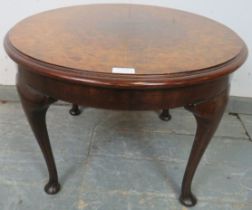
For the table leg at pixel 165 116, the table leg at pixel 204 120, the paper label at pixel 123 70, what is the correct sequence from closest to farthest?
the paper label at pixel 123 70
the table leg at pixel 204 120
the table leg at pixel 165 116

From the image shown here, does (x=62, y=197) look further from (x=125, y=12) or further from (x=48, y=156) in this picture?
(x=125, y=12)

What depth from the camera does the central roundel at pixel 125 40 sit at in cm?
78

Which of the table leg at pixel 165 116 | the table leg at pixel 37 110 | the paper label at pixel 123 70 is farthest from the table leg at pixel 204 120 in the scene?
the table leg at pixel 165 116

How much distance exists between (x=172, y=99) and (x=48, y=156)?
0.52 m

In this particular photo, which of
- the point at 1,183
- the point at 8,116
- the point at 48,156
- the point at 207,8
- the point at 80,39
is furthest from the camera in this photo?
the point at 8,116

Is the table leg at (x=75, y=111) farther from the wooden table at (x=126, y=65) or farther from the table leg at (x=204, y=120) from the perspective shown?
the table leg at (x=204, y=120)

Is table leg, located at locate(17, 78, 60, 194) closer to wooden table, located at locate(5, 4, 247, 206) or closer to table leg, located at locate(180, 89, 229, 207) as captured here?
wooden table, located at locate(5, 4, 247, 206)

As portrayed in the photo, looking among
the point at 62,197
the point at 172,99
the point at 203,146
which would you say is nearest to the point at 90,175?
the point at 62,197

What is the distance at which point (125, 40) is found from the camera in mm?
937

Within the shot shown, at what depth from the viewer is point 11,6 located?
154 cm

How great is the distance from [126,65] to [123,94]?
0.24 ft

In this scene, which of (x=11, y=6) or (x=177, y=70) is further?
(x=11, y=6)

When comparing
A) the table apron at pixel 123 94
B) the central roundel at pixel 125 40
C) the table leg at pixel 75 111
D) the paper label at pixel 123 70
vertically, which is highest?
the paper label at pixel 123 70

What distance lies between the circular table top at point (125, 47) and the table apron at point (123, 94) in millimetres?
41
